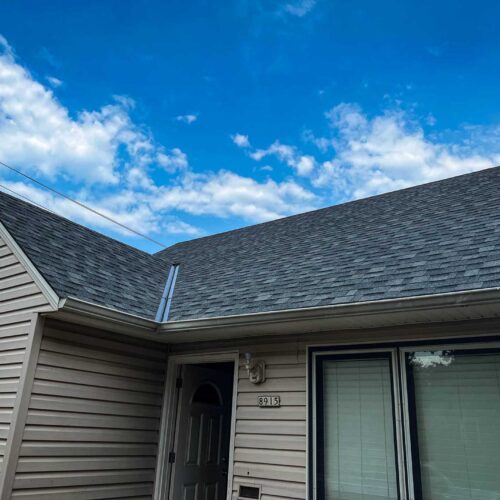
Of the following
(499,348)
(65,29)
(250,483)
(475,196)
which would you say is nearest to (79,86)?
(65,29)

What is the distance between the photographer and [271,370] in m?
4.29

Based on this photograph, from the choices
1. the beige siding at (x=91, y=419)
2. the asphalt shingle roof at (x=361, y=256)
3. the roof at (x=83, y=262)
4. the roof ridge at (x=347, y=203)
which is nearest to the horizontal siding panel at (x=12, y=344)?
the beige siding at (x=91, y=419)

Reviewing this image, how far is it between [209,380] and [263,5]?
7351 millimetres

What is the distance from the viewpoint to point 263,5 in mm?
9008

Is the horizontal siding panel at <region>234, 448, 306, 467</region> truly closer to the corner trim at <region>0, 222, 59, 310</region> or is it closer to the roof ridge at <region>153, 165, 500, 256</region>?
the corner trim at <region>0, 222, 59, 310</region>

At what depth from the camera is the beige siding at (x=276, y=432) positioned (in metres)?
3.88

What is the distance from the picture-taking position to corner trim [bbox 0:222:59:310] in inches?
152

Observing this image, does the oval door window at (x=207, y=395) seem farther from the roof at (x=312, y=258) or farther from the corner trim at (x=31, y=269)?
the corner trim at (x=31, y=269)

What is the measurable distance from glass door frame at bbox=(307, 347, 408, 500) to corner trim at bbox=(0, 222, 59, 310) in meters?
2.29

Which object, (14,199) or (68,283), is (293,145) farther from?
(68,283)

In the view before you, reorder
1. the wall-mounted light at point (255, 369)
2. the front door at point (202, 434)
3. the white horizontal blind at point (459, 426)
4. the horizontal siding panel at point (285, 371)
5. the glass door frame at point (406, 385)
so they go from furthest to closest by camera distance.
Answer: the front door at point (202, 434) < the wall-mounted light at point (255, 369) < the horizontal siding panel at point (285, 371) < the glass door frame at point (406, 385) < the white horizontal blind at point (459, 426)

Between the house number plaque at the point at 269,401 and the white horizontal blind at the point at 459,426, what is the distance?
1245 mm

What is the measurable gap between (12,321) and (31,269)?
511mm

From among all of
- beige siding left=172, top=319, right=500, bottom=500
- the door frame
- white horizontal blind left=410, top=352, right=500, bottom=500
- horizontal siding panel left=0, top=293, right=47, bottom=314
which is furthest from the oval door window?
white horizontal blind left=410, top=352, right=500, bottom=500
